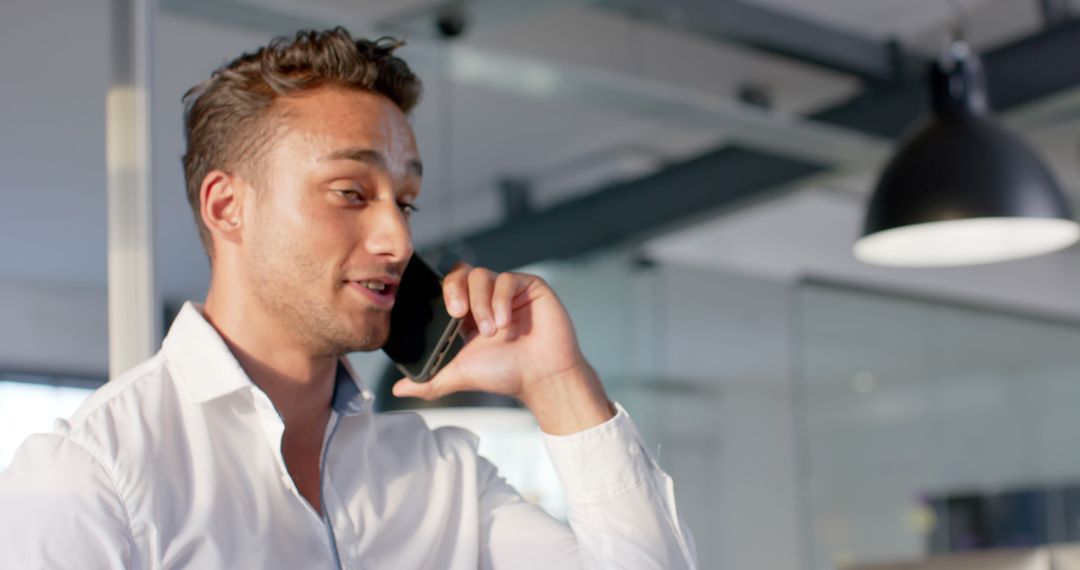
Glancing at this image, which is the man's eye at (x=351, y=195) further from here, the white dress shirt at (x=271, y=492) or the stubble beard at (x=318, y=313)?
the white dress shirt at (x=271, y=492)

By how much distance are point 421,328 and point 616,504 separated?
1.06 ft

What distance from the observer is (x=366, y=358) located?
416cm

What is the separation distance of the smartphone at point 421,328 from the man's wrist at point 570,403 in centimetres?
13

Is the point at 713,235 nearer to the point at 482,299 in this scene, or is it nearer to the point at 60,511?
the point at 482,299

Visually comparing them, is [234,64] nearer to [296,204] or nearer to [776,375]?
[296,204]

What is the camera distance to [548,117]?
224 inches

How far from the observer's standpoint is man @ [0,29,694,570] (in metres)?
1.48

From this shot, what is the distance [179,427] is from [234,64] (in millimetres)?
501

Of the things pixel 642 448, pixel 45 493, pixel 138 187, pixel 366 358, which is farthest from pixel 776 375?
pixel 45 493

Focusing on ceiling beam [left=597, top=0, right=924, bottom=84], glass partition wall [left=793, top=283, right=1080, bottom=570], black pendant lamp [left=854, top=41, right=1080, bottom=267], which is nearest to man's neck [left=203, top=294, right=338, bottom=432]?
black pendant lamp [left=854, top=41, right=1080, bottom=267]

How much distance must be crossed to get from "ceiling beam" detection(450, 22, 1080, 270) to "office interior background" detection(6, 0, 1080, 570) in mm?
11

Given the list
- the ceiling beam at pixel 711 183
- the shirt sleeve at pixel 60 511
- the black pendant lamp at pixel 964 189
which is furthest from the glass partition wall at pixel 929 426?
the shirt sleeve at pixel 60 511

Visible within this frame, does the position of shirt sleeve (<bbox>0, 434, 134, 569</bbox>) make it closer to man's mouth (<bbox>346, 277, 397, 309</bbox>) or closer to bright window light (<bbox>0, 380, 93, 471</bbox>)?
man's mouth (<bbox>346, 277, 397, 309</bbox>)

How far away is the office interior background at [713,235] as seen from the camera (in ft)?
9.34
